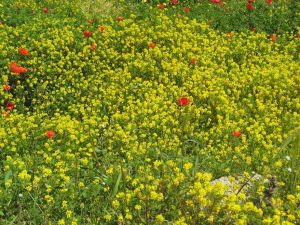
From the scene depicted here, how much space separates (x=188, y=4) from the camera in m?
11.8

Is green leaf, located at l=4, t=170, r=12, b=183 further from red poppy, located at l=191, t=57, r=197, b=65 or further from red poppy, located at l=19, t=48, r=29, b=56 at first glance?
red poppy, located at l=191, t=57, r=197, b=65

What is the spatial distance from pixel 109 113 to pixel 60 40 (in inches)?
89.9

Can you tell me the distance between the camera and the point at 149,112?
276 inches

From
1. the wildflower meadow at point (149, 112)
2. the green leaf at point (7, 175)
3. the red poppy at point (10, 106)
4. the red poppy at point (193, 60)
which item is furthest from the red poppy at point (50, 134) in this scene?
the red poppy at point (193, 60)

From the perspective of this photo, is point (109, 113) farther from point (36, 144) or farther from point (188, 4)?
point (188, 4)

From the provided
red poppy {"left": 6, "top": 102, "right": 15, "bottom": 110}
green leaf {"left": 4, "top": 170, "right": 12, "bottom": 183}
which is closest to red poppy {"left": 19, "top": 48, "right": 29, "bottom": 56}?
red poppy {"left": 6, "top": 102, "right": 15, "bottom": 110}

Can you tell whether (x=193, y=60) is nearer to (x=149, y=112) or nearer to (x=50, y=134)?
(x=149, y=112)

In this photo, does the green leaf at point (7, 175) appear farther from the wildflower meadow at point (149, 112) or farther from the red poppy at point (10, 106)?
the red poppy at point (10, 106)

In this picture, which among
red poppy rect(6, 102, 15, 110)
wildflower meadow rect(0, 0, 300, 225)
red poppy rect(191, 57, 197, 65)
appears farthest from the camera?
red poppy rect(191, 57, 197, 65)

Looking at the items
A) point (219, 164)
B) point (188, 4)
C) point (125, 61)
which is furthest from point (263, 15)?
point (219, 164)

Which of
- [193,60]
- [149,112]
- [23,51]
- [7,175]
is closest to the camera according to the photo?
[7,175]

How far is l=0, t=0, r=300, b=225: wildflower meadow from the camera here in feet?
16.0

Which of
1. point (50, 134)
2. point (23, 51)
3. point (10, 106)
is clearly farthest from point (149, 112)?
point (23, 51)

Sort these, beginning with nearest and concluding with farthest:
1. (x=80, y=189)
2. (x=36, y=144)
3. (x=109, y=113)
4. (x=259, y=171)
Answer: (x=80, y=189) → (x=259, y=171) → (x=36, y=144) → (x=109, y=113)
